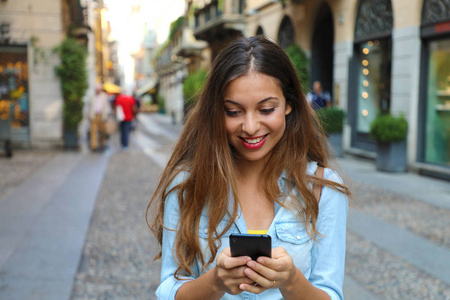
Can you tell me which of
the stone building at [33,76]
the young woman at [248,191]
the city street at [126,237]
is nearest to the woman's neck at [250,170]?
the young woman at [248,191]

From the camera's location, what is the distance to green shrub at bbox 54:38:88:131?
14.6 metres

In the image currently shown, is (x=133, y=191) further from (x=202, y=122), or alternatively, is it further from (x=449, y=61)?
(x=202, y=122)

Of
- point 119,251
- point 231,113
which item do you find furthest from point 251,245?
point 119,251

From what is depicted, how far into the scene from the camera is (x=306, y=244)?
5.29 ft

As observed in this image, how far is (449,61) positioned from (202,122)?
9.61 m

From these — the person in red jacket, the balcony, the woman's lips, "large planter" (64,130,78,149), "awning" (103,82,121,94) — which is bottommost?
"large planter" (64,130,78,149)

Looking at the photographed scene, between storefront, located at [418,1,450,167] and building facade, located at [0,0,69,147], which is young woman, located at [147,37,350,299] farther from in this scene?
building facade, located at [0,0,69,147]

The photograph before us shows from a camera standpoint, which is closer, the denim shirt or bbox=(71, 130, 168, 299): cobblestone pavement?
the denim shirt

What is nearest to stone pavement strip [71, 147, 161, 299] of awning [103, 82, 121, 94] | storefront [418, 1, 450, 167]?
storefront [418, 1, 450, 167]

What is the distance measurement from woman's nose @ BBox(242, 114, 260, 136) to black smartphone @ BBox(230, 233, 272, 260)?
0.37 m

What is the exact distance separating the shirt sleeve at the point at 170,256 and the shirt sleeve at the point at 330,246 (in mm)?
386

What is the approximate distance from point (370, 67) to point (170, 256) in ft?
41.1

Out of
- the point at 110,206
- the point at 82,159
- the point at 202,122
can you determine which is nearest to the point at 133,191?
the point at 110,206

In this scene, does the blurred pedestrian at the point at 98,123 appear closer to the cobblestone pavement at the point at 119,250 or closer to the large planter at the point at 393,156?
the cobblestone pavement at the point at 119,250
